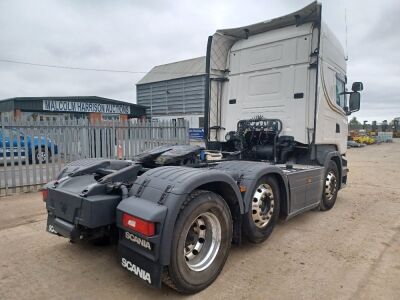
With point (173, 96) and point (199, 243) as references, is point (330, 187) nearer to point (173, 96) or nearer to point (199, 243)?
point (199, 243)

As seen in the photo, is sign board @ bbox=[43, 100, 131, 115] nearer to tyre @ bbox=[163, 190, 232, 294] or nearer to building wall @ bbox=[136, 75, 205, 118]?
building wall @ bbox=[136, 75, 205, 118]

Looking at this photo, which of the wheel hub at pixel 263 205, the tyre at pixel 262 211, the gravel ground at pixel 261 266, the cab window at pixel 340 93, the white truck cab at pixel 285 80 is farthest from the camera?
the cab window at pixel 340 93

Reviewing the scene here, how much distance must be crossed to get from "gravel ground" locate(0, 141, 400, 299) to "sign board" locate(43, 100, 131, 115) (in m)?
20.2

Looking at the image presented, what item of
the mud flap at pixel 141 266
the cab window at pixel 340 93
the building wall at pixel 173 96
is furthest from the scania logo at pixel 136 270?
the building wall at pixel 173 96

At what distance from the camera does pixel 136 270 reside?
2.73 metres

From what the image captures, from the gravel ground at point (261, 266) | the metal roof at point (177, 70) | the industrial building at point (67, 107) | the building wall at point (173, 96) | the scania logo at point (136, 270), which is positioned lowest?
the gravel ground at point (261, 266)

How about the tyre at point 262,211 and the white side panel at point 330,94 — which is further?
the white side panel at point 330,94

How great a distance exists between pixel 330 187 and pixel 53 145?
6737 millimetres

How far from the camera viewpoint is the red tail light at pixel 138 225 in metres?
2.52

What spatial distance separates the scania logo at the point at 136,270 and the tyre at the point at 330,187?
4213 mm

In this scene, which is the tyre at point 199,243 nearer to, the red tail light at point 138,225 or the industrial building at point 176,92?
the red tail light at point 138,225

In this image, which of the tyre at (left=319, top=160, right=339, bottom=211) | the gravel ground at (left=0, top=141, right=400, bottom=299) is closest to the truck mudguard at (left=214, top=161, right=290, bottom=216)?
the gravel ground at (left=0, top=141, right=400, bottom=299)

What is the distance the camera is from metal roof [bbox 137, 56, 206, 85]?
29.0 meters

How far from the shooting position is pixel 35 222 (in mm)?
5051
